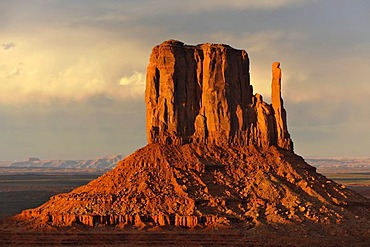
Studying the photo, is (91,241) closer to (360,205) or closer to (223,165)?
(223,165)

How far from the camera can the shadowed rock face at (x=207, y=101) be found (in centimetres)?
10488

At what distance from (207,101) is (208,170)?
32.8 ft

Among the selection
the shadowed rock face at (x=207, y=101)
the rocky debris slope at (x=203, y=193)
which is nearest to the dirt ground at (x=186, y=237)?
the rocky debris slope at (x=203, y=193)

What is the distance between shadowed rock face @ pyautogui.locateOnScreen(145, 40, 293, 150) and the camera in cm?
10488

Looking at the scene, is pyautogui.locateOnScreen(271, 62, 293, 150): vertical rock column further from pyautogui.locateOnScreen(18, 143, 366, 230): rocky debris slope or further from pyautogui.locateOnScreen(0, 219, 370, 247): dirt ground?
pyautogui.locateOnScreen(0, 219, 370, 247): dirt ground

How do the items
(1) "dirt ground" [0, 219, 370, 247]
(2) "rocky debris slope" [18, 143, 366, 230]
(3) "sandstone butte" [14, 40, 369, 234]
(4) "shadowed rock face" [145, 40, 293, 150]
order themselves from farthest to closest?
(4) "shadowed rock face" [145, 40, 293, 150] → (3) "sandstone butte" [14, 40, 369, 234] → (2) "rocky debris slope" [18, 143, 366, 230] → (1) "dirt ground" [0, 219, 370, 247]

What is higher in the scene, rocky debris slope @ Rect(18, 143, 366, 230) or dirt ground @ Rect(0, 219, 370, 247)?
rocky debris slope @ Rect(18, 143, 366, 230)

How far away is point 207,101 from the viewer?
346ft

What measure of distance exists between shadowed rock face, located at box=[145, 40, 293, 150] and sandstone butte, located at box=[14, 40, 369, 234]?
13 centimetres

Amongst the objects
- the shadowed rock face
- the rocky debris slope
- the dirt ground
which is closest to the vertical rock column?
the shadowed rock face

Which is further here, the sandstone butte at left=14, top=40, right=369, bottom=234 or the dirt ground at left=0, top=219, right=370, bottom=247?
the sandstone butte at left=14, top=40, right=369, bottom=234

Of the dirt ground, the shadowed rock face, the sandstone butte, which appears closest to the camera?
the dirt ground

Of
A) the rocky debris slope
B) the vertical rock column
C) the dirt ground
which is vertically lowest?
the dirt ground

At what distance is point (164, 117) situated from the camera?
347 ft
